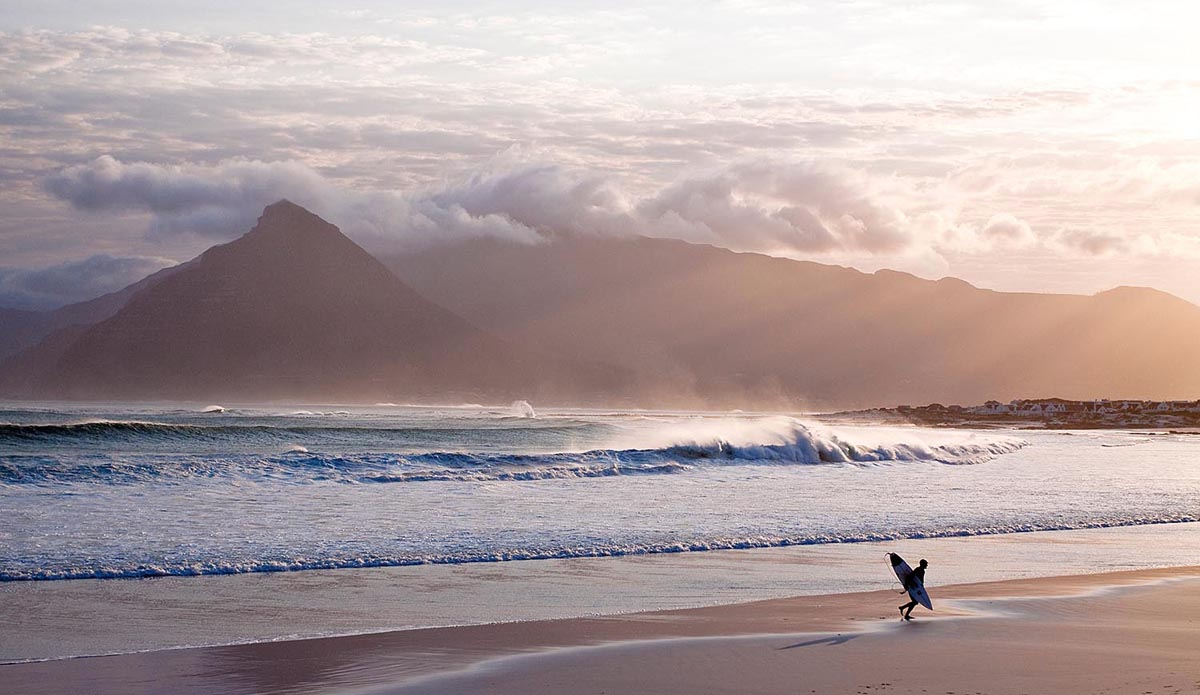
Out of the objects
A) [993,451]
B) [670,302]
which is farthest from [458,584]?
[670,302]

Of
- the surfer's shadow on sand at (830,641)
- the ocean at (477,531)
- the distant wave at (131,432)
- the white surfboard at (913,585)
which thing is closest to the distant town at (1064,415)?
the distant wave at (131,432)

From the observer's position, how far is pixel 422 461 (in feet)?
112

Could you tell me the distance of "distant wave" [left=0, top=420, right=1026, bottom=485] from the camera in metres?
27.2

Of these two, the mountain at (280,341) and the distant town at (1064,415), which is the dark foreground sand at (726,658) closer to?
the distant town at (1064,415)

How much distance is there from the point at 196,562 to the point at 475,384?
132235 mm

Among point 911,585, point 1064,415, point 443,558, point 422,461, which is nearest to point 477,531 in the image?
point 443,558

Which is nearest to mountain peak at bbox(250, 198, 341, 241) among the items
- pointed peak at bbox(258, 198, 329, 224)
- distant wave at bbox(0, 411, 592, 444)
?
pointed peak at bbox(258, 198, 329, 224)

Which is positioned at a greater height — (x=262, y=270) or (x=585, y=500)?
(x=262, y=270)

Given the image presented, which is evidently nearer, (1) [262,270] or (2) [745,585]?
(2) [745,585]

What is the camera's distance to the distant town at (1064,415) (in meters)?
100

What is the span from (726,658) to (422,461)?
2496cm

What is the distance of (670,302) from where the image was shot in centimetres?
17938

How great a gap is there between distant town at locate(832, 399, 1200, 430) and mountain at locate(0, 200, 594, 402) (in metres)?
50.7

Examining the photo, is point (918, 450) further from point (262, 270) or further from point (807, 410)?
point (262, 270)
